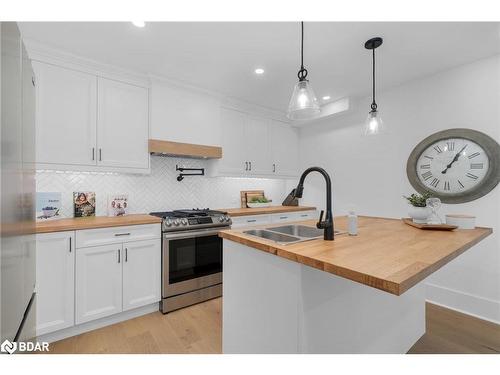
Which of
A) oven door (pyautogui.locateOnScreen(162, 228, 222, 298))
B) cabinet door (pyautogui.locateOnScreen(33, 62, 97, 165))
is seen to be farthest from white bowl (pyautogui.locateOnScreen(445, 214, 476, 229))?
cabinet door (pyautogui.locateOnScreen(33, 62, 97, 165))

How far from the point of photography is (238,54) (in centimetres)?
227

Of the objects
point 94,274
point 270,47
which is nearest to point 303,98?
point 270,47

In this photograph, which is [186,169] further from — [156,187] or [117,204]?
[117,204]

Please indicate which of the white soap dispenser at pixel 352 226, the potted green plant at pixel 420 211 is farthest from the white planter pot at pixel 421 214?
the white soap dispenser at pixel 352 226

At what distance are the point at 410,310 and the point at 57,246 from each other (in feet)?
9.35

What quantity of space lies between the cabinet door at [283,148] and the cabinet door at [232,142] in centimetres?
61

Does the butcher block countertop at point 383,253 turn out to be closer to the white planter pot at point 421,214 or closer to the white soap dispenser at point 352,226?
the white soap dispenser at point 352,226

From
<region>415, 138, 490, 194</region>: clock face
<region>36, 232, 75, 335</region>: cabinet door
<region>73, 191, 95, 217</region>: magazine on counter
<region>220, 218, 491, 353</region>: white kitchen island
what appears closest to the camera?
<region>220, 218, 491, 353</region>: white kitchen island

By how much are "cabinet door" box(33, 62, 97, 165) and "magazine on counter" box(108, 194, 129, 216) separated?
490mm

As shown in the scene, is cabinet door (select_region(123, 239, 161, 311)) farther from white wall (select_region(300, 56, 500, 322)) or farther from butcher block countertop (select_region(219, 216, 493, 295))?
white wall (select_region(300, 56, 500, 322))

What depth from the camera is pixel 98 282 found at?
83.7 inches

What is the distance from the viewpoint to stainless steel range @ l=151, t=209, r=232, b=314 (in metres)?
2.45
